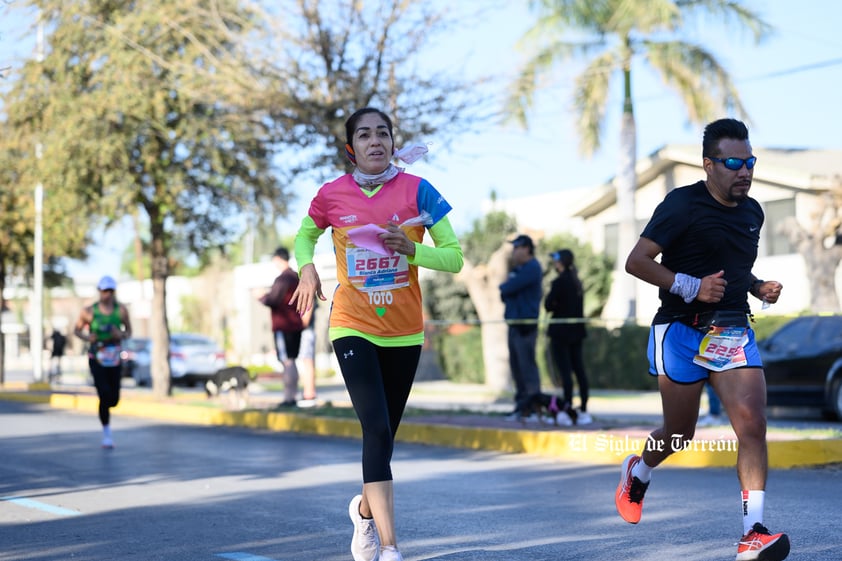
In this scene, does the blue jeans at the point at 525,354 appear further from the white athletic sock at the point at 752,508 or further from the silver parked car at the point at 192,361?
the silver parked car at the point at 192,361

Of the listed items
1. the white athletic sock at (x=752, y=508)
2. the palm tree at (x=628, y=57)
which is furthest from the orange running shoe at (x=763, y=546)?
the palm tree at (x=628, y=57)

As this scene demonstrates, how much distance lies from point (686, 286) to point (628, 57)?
24.1 m

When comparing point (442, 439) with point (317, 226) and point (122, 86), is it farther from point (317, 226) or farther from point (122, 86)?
point (122, 86)

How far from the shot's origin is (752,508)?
Answer: 16.9 feet

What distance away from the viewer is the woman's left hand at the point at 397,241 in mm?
5074

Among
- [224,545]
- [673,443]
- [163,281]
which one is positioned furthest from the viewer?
[163,281]

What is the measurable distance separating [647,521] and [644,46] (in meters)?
23.1

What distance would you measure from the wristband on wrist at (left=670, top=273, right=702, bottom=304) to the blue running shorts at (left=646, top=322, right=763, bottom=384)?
0.66 ft

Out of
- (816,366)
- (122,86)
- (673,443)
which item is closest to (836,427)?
(816,366)

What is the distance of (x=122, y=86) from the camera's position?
19.3 metres

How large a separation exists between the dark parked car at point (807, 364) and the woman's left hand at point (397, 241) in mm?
11321

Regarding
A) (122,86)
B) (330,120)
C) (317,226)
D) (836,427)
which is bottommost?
(836,427)

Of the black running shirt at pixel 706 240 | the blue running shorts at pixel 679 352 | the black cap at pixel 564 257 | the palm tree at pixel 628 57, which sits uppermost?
the palm tree at pixel 628 57

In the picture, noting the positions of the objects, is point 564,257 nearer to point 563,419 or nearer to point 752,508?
point 563,419
